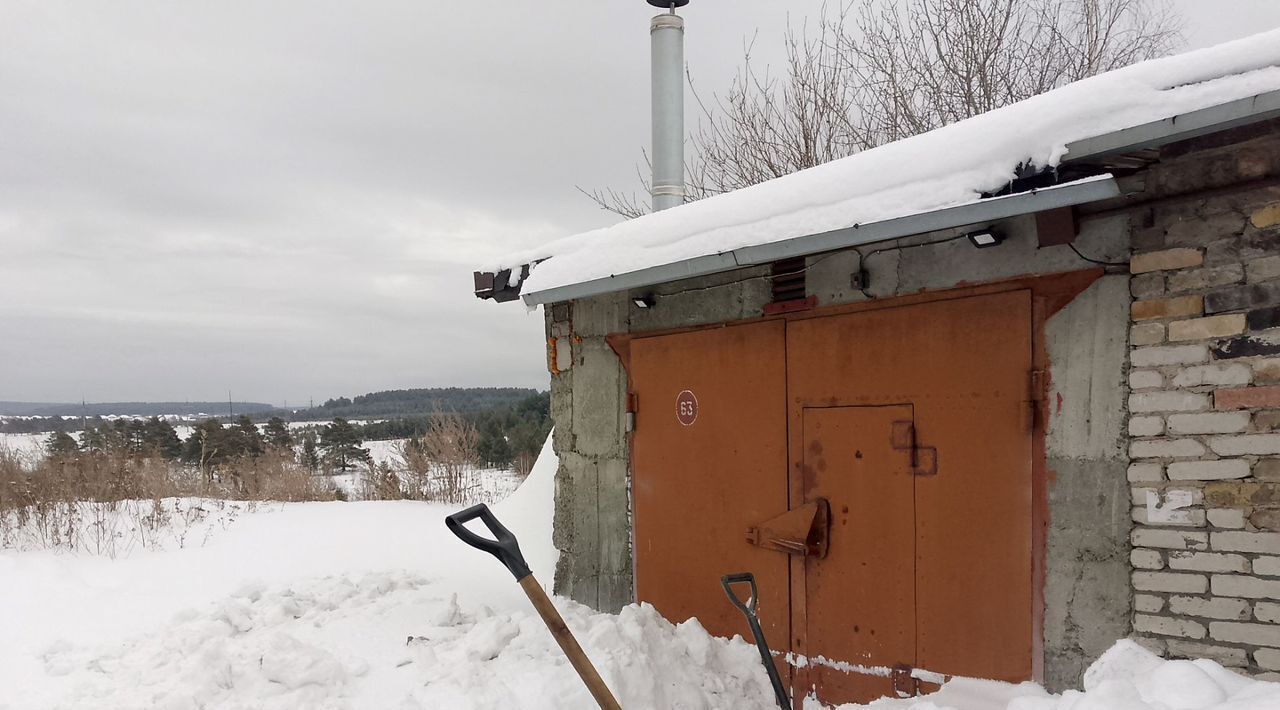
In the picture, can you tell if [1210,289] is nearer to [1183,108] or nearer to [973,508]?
[1183,108]

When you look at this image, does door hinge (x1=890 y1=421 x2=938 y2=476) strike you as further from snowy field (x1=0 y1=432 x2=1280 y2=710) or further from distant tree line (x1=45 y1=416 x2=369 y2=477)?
distant tree line (x1=45 y1=416 x2=369 y2=477)

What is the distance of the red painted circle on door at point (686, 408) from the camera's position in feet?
14.9

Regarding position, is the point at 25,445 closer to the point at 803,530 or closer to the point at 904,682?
the point at 803,530

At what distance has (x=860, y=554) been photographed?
3668 millimetres

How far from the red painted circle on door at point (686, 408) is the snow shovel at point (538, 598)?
189 centimetres

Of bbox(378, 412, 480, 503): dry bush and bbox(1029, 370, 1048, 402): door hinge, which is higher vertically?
bbox(1029, 370, 1048, 402): door hinge

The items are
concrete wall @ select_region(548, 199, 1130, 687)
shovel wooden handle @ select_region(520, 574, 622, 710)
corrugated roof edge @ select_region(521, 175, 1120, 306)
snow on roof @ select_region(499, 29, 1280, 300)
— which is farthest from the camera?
concrete wall @ select_region(548, 199, 1130, 687)

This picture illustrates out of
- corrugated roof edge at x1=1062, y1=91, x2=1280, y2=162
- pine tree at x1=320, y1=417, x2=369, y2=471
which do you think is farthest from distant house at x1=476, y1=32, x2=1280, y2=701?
pine tree at x1=320, y1=417, x2=369, y2=471

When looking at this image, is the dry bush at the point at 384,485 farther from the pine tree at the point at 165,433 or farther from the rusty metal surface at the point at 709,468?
the pine tree at the point at 165,433

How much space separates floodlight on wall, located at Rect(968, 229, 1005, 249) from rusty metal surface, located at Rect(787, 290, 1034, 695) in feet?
0.79

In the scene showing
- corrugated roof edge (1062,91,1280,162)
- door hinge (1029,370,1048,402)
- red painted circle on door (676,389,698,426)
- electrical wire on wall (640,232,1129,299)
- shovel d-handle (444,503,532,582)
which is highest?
corrugated roof edge (1062,91,1280,162)

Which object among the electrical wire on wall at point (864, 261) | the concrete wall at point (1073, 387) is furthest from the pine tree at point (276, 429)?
the concrete wall at point (1073, 387)

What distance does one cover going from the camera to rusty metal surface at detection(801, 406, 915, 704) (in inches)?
138

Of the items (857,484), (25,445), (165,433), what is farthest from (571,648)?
(165,433)
